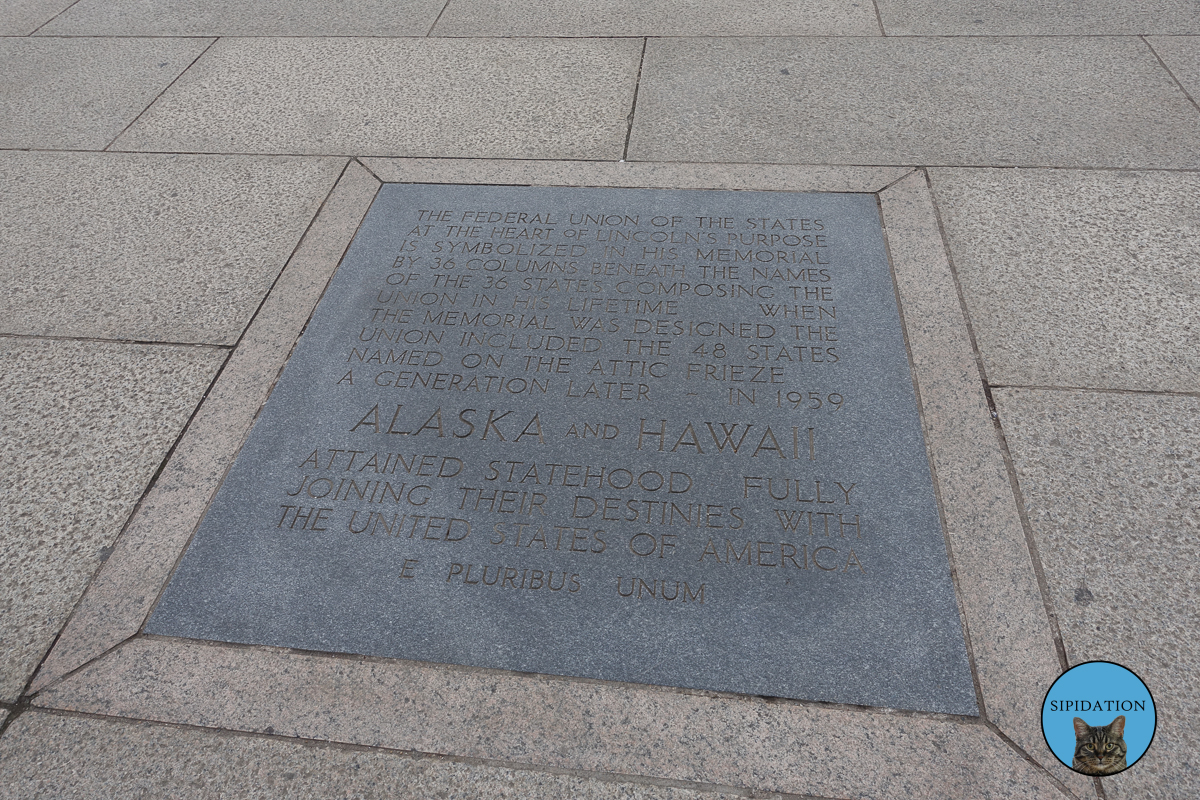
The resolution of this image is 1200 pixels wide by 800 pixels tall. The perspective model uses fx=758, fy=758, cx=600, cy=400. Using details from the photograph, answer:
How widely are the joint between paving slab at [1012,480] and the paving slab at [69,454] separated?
3.34 meters

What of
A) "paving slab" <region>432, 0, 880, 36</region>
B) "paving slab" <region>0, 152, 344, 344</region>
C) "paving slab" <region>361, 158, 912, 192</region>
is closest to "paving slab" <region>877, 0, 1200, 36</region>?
"paving slab" <region>432, 0, 880, 36</region>

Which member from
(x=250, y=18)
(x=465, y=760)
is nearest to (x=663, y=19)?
(x=250, y=18)

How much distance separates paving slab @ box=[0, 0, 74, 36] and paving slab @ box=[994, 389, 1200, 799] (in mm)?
7818

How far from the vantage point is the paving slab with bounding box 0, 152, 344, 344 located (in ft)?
12.2

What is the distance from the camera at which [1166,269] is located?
360cm

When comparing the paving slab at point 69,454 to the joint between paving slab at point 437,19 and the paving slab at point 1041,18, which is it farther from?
the paving slab at point 1041,18

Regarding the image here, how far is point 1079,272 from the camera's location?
3.62 meters

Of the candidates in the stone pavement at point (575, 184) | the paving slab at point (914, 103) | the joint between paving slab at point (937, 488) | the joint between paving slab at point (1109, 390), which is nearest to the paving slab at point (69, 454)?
the stone pavement at point (575, 184)

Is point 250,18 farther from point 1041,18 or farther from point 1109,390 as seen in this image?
point 1109,390

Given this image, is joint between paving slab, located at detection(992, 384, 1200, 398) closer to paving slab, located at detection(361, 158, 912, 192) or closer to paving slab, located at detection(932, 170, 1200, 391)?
paving slab, located at detection(932, 170, 1200, 391)

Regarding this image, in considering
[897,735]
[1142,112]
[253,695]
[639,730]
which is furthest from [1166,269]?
[253,695]

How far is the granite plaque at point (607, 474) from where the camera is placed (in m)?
2.49

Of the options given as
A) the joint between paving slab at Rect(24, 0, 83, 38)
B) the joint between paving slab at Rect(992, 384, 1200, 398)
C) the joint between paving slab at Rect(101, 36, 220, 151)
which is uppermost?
the joint between paving slab at Rect(24, 0, 83, 38)

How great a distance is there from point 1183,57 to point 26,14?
9019 millimetres
